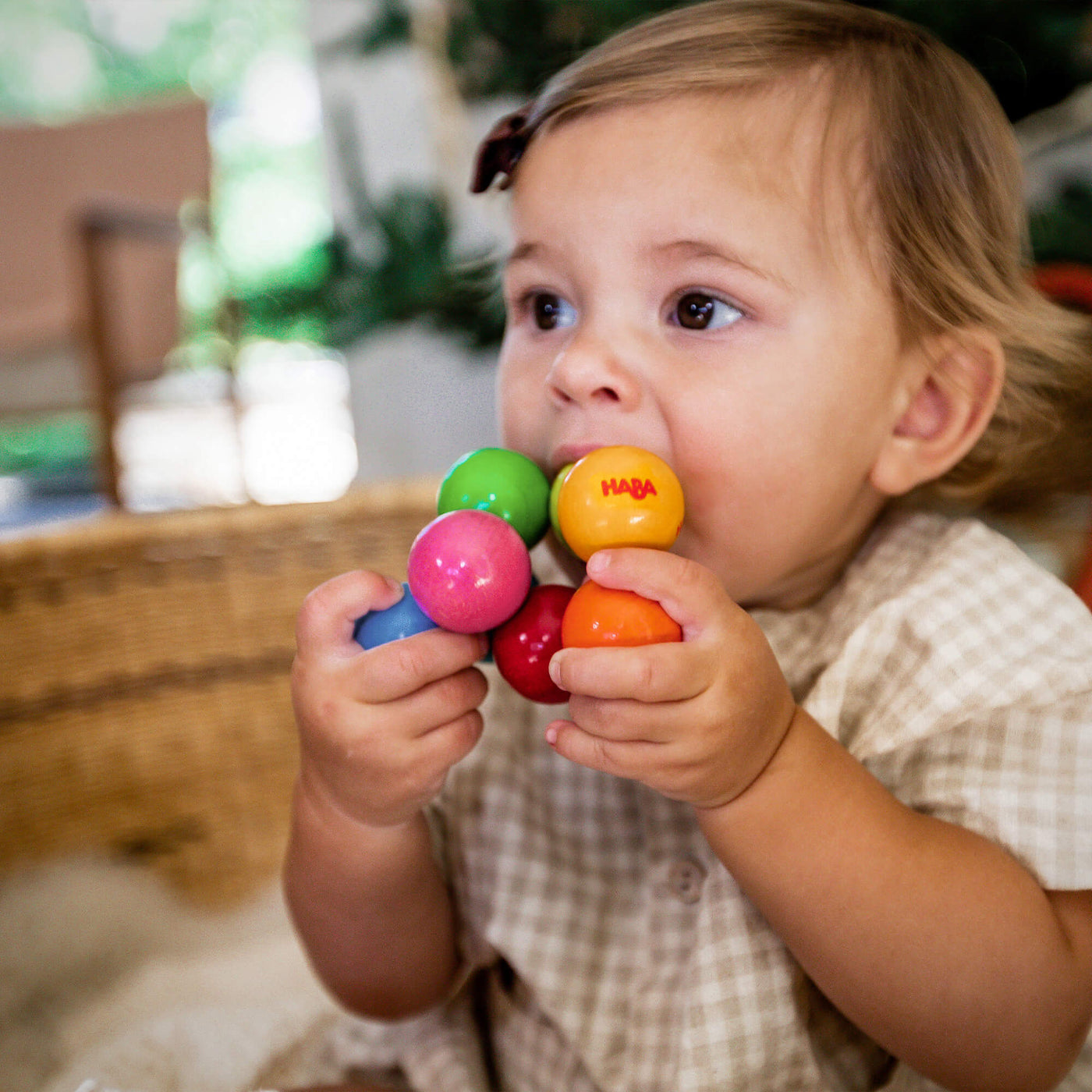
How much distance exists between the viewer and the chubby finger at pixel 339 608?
18.3 inches

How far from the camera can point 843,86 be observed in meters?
0.54

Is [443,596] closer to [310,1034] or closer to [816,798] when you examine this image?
[816,798]

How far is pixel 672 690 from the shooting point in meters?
0.40

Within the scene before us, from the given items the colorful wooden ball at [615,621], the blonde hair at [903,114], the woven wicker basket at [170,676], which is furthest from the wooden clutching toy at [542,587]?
the woven wicker basket at [170,676]

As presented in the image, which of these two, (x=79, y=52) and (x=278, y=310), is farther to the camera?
(x=79, y=52)

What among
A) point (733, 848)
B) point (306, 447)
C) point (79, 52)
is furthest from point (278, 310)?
point (79, 52)

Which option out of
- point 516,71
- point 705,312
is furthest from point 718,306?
point 516,71

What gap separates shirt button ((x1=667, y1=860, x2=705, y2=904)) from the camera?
578 mm

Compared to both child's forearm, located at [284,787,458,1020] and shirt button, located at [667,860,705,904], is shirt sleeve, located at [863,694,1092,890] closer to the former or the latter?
shirt button, located at [667,860,705,904]

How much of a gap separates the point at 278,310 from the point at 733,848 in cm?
87

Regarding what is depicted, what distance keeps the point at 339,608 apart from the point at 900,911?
308 mm

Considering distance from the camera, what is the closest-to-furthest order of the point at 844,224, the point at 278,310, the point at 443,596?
the point at 443,596 < the point at 844,224 < the point at 278,310

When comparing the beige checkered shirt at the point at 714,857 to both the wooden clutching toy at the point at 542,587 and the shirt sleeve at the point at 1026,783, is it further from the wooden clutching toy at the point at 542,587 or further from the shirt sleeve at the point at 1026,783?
the wooden clutching toy at the point at 542,587

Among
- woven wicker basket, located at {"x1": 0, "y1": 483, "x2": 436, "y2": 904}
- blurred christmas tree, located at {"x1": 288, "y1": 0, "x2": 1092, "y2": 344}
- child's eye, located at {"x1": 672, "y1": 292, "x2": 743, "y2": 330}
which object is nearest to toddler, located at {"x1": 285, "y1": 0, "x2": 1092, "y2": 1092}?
child's eye, located at {"x1": 672, "y1": 292, "x2": 743, "y2": 330}
